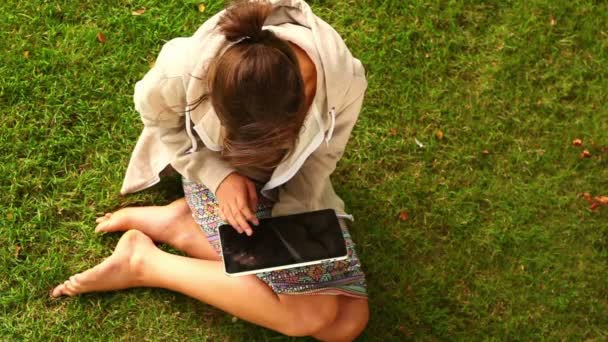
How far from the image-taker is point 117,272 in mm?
2811

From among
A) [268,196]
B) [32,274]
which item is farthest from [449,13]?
A: [32,274]

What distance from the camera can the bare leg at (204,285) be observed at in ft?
8.86

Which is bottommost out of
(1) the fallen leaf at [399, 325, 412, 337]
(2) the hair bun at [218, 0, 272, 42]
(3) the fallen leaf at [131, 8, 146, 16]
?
(1) the fallen leaf at [399, 325, 412, 337]

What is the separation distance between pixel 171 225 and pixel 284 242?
661 millimetres

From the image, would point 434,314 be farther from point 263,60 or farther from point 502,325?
point 263,60

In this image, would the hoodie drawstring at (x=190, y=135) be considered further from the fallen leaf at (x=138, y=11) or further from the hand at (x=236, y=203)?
the fallen leaf at (x=138, y=11)

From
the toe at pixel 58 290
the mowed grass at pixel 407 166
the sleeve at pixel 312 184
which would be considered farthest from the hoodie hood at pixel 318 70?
the toe at pixel 58 290

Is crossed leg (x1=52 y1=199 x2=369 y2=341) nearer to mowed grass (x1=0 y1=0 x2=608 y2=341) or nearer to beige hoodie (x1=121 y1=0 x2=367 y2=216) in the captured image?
mowed grass (x1=0 y1=0 x2=608 y2=341)

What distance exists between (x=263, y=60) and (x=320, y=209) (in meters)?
1.04

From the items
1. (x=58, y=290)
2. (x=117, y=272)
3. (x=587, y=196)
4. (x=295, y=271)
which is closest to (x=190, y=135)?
(x=295, y=271)

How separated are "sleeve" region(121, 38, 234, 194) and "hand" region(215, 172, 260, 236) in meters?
0.03

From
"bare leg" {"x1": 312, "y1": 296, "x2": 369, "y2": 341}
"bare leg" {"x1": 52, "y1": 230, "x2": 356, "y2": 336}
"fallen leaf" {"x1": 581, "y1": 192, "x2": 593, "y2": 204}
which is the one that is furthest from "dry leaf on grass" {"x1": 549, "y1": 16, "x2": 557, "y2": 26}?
"bare leg" {"x1": 52, "y1": 230, "x2": 356, "y2": 336}

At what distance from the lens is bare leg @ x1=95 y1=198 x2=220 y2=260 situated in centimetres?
290

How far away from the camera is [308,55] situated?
6.47ft
